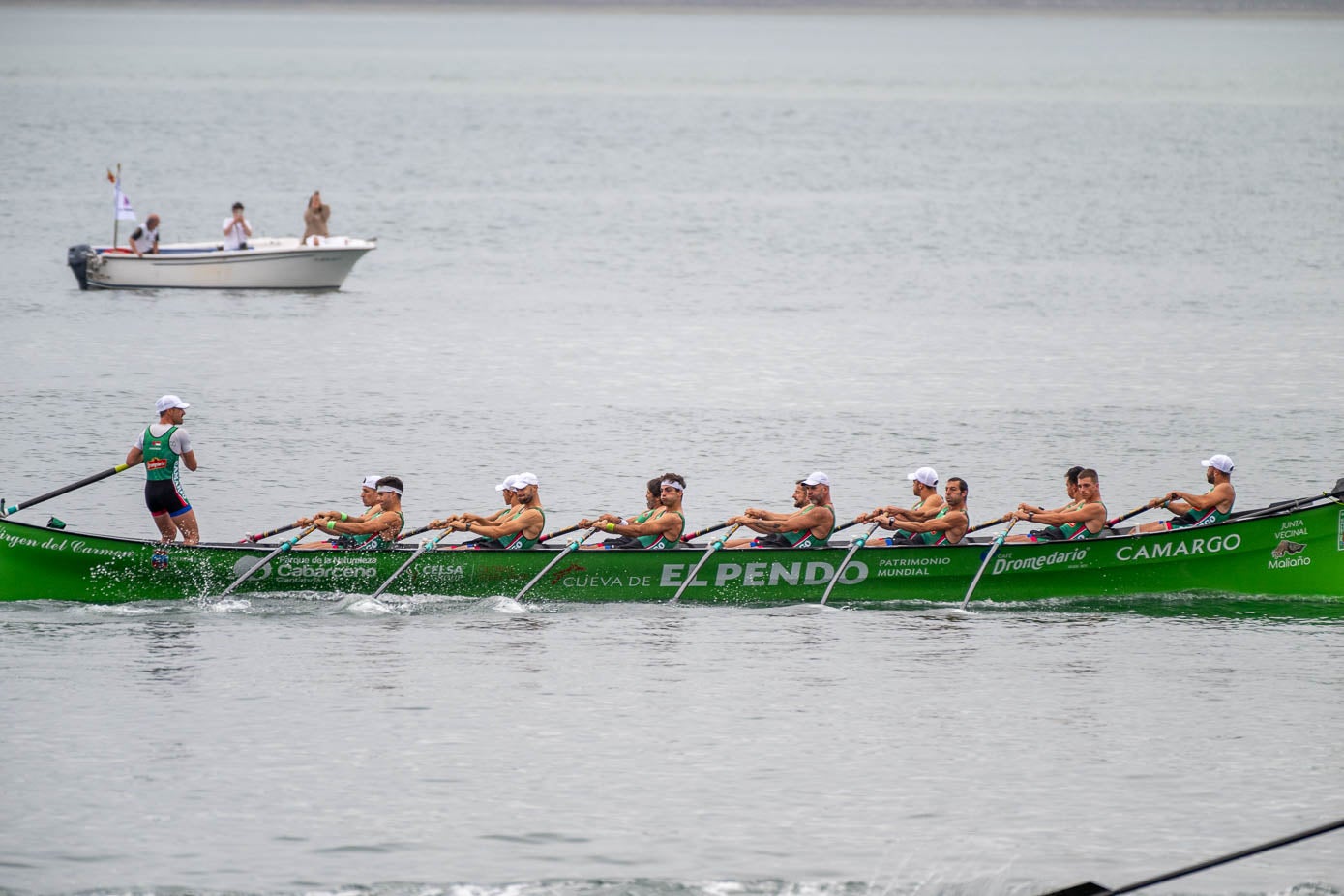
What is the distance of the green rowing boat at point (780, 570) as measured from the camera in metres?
24.0

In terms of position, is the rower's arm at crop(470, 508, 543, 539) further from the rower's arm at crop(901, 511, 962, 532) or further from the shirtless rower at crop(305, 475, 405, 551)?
the rower's arm at crop(901, 511, 962, 532)

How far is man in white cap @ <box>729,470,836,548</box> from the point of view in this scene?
24156mm

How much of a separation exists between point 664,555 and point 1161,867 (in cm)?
885

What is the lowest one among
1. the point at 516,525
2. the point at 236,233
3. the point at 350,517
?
the point at 516,525

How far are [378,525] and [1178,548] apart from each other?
33.8 ft

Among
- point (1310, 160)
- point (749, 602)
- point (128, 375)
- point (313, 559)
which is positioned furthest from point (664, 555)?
point (1310, 160)

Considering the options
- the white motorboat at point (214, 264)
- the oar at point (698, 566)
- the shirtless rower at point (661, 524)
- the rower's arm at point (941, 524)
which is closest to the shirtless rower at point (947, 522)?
the rower's arm at point (941, 524)

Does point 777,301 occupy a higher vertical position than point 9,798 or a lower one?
higher

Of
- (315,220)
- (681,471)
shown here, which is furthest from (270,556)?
(315,220)

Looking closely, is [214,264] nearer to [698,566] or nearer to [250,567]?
[250,567]

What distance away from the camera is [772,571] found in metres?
24.5

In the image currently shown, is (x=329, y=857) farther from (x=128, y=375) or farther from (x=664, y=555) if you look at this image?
(x=128, y=375)

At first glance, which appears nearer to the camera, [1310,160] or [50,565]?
[50,565]

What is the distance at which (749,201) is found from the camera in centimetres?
7669
